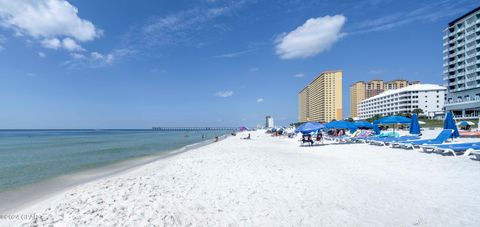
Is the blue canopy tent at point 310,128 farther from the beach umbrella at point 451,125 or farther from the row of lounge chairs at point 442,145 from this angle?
the beach umbrella at point 451,125

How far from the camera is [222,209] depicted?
466 cm

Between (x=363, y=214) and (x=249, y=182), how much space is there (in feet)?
10.1

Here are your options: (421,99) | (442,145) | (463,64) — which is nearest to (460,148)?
(442,145)

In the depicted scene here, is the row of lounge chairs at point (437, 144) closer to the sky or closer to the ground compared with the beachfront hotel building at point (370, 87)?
closer to the ground

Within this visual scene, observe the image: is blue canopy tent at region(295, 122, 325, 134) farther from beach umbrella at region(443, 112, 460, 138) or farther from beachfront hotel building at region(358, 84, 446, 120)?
beachfront hotel building at region(358, 84, 446, 120)

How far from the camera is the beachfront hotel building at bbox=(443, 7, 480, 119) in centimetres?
4712

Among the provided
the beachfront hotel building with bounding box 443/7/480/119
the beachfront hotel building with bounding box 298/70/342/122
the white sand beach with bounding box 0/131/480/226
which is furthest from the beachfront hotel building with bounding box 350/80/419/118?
the white sand beach with bounding box 0/131/480/226

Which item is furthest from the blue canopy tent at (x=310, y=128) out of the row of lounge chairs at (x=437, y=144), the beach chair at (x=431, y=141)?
the beach chair at (x=431, y=141)

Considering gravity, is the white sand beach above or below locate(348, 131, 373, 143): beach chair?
below

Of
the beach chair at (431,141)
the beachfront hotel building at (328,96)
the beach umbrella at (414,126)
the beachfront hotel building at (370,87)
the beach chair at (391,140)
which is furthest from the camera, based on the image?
the beachfront hotel building at (370,87)

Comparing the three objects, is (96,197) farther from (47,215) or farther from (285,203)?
(285,203)

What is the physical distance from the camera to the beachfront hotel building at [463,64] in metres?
47.1

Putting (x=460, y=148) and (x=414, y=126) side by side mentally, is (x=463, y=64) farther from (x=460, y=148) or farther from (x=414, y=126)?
(x=460, y=148)

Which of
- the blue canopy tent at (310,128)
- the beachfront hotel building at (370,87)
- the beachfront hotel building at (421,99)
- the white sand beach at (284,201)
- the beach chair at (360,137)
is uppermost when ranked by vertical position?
the beachfront hotel building at (370,87)
